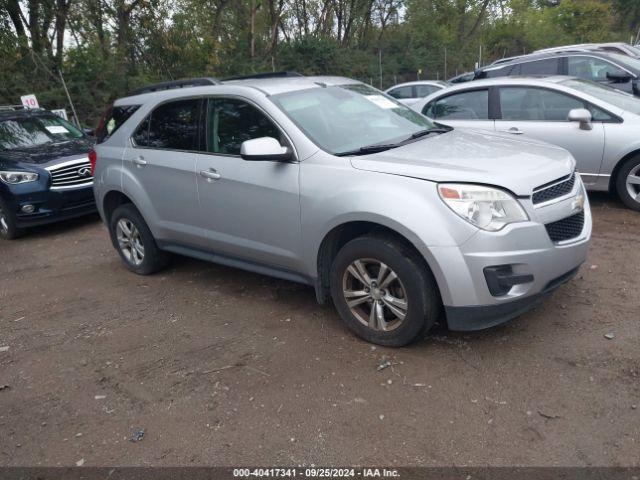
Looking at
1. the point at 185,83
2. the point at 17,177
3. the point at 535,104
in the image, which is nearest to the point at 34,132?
the point at 17,177

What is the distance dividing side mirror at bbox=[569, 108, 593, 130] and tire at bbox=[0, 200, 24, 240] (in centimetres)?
701

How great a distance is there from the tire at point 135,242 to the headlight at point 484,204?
125 inches

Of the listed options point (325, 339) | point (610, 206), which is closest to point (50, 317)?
point (325, 339)

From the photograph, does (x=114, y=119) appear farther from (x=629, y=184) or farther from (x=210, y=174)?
(x=629, y=184)

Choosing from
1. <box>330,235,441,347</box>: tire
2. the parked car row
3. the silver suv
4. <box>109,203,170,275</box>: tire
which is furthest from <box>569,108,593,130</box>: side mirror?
<box>109,203,170,275</box>: tire

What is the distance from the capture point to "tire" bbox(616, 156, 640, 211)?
5.99 meters

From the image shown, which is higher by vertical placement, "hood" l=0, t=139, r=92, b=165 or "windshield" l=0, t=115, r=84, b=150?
"windshield" l=0, t=115, r=84, b=150

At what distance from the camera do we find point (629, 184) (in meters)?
6.05

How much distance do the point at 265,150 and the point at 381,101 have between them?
55.1 inches

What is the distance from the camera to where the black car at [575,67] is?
9.02 m

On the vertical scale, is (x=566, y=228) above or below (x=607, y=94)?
below

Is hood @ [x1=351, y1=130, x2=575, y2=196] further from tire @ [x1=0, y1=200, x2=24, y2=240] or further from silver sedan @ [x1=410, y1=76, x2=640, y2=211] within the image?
tire @ [x1=0, y1=200, x2=24, y2=240]

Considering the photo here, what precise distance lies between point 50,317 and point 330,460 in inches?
127

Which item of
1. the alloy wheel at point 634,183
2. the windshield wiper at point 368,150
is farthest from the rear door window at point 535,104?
the windshield wiper at point 368,150
